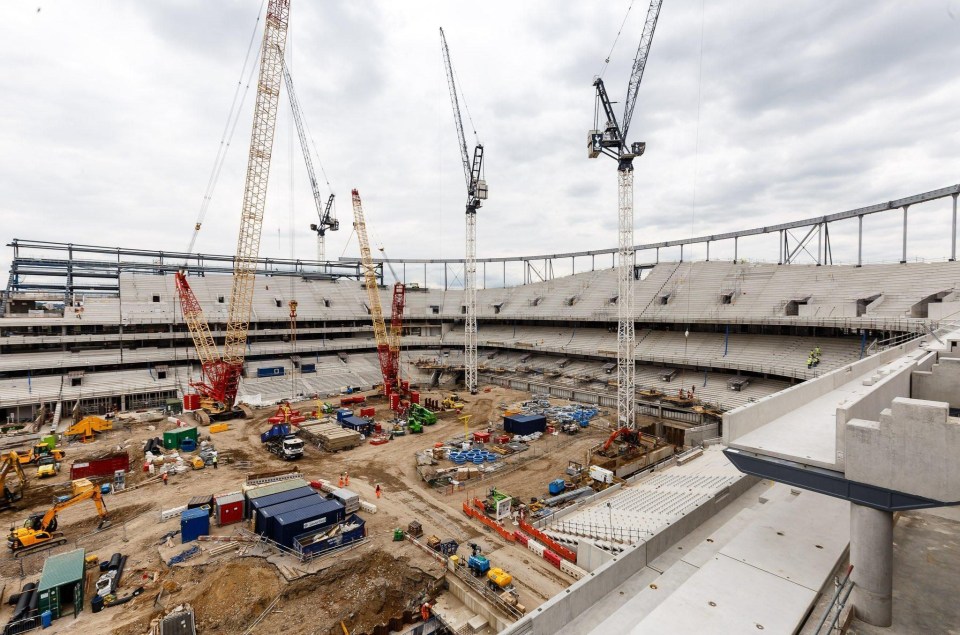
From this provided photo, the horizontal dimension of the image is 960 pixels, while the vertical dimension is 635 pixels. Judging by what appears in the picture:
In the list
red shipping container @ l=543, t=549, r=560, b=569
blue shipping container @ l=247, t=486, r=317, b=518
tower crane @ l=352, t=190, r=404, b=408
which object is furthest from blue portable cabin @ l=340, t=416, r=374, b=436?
red shipping container @ l=543, t=549, r=560, b=569

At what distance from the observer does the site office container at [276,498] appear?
69.3ft

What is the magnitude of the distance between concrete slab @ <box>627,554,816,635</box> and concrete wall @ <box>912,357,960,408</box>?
312 inches

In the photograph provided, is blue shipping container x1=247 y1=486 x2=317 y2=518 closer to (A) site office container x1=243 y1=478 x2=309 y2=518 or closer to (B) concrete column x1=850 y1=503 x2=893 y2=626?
(A) site office container x1=243 y1=478 x2=309 y2=518

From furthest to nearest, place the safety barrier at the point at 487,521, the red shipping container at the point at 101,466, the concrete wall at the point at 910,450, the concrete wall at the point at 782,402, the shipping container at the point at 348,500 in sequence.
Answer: the red shipping container at the point at 101,466 < the shipping container at the point at 348,500 < the safety barrier at the point at 487,521 < the concrete wall at the point at 782,402 < the concrete wall at the point at 910,450

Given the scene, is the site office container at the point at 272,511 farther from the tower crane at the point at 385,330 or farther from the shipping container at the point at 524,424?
the tower crane at the point at 385,330

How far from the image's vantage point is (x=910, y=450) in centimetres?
662

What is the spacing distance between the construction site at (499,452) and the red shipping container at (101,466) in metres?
0.22

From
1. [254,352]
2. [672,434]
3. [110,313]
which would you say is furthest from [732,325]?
[110,313]

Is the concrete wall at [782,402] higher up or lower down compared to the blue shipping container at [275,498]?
higher up

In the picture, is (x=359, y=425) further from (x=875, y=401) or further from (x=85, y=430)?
(x=875, y=401)

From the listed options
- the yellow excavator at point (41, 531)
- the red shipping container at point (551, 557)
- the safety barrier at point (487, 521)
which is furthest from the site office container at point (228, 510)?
the red shipping container at point (551, 557)

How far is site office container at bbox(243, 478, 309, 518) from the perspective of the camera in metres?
22.3

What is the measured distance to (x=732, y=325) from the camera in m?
46.6

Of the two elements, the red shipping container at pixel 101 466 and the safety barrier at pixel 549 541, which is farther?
the red shipping container at pixel 101 466
